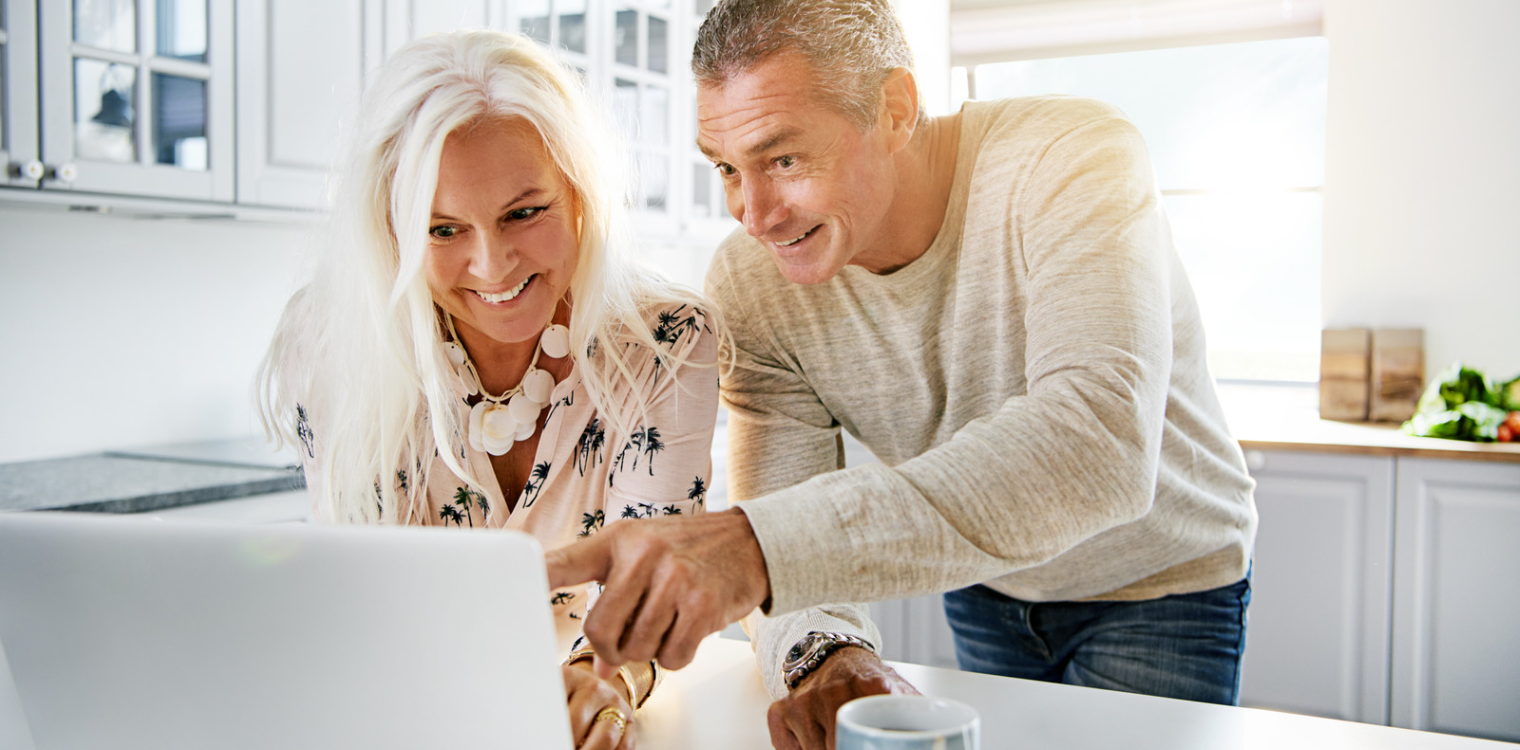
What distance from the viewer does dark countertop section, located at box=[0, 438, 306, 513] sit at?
1.65m

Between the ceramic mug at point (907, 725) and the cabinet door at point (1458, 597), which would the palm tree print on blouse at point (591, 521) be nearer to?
the ceramic mug at point (907, 725)

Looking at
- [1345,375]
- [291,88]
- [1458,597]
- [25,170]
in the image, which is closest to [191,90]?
[291,88]

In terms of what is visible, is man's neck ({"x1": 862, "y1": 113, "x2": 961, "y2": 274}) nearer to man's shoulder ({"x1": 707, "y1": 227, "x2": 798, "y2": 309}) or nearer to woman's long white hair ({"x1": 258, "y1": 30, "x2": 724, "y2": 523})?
man's shoulder ({"x1": 707, "y1": 227, "x2": 798, "y2": 309})

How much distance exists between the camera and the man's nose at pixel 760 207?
1033 millimetres

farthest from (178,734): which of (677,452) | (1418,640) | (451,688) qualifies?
(1418,640)

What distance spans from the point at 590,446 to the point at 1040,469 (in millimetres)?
577

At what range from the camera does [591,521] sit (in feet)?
3.68

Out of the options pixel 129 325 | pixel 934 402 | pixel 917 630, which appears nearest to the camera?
pixel 934 402

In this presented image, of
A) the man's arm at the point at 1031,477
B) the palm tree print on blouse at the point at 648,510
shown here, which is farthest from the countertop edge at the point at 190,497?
the man's arm at the point at 1031,477

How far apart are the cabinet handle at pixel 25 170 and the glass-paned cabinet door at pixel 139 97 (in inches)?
1.3

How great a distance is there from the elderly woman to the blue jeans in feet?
1.79

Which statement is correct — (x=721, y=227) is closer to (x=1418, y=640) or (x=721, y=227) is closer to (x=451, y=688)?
(x=1418, y=640)

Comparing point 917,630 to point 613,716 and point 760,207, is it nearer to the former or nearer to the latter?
point 760,207

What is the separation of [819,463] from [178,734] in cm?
74
